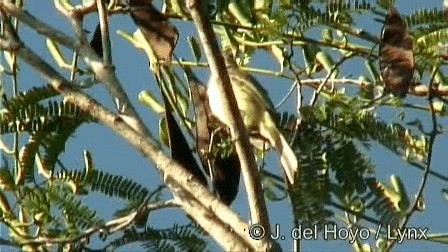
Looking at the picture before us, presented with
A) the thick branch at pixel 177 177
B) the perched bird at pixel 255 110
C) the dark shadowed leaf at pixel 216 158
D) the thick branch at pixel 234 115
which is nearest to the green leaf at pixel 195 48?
the perched bird at pixel 255 110

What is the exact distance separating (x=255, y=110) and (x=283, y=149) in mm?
169

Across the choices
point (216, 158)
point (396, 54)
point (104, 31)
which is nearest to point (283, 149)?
point (216, 158)

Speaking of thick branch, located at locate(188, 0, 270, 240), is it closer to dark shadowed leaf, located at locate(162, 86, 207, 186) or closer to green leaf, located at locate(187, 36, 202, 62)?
dark shadowed leaf, located at locate(162, 86, 207, 186)

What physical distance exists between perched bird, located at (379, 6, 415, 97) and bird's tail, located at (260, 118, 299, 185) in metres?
0.18

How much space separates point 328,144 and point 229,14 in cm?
44

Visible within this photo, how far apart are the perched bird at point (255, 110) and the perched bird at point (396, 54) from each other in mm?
188

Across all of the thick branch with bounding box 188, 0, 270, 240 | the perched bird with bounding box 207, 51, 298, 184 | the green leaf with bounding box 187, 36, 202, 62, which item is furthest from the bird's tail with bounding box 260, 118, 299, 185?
the green leaf with bounding box 187, 36, 202, 62

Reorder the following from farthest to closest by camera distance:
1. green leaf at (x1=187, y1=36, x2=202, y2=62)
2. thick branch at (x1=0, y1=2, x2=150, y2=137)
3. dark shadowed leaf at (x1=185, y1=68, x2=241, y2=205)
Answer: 1. green leaf at (x1=187, y1=36, x2=202, y2=62)
2. dark shadowed leaf at (x1=185, y1=68, x2=241, y2=205)
3. thick branch at (x1=0, y1=2, x2=150, y2=137)

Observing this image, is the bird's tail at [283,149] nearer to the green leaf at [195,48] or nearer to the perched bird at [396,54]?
the perched bird at [396,54]

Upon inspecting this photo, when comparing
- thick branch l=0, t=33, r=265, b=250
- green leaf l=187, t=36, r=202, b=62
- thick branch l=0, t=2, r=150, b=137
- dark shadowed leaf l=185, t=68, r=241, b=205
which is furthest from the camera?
green leaf l=187, t=36, r=202, b=62

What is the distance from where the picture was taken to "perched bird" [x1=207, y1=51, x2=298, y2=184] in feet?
5.90

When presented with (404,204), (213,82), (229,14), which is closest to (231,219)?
(213,82)

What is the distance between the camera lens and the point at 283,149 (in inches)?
72.5

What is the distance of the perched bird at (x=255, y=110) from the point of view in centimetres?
180
